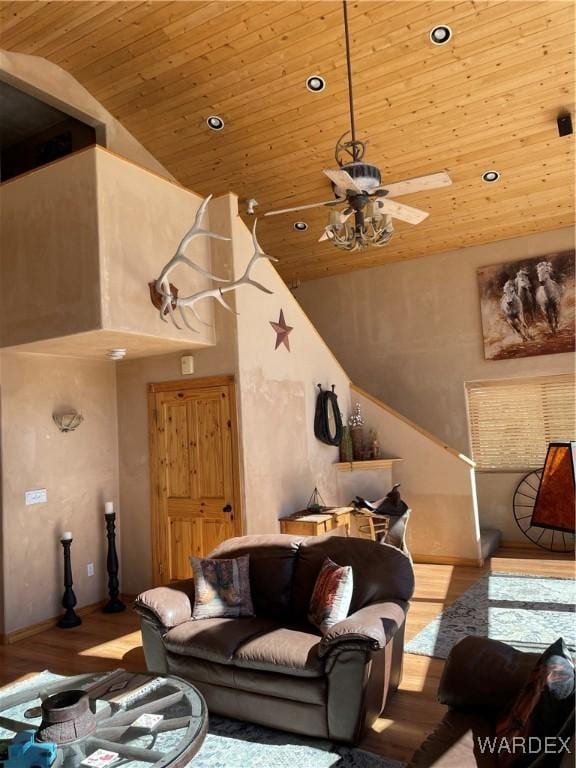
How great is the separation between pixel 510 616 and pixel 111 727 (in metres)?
3.68

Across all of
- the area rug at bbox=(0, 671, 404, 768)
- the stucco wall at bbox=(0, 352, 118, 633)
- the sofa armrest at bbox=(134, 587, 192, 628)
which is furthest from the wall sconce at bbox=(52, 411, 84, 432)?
the area rug at bbox=(0, 671, 404, 768)

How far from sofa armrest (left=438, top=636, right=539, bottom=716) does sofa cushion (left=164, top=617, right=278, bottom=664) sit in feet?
4.46

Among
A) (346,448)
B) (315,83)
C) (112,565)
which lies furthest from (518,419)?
(112,565)

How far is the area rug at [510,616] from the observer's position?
4.48 metres

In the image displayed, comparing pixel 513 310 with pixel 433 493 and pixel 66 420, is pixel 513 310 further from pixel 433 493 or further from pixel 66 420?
pixel 66 420

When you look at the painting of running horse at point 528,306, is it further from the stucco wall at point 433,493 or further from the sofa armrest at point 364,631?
the sofa armrest at point 364,631

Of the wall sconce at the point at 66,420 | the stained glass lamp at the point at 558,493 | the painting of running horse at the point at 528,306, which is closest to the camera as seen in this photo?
the stained glass lamp at the point at 558,493

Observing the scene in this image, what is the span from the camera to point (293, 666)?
323 cm

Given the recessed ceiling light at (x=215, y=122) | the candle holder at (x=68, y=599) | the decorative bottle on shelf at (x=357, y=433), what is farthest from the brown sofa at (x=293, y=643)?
the recessed ceiling light at (x=215, y=122)

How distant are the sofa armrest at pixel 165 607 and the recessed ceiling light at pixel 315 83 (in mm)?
4816

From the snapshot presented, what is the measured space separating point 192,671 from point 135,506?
294cm

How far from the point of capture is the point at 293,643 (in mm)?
3402

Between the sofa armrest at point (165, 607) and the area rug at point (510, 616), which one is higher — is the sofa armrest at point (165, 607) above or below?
above

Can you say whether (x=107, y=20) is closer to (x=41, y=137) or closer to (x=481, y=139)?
(x=41, y=137)
